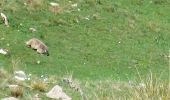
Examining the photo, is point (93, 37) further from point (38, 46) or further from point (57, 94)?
point (57, 94)

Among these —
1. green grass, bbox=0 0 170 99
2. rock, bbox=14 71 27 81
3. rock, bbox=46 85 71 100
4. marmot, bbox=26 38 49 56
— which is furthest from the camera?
marmot, bbox=26 38 49 56

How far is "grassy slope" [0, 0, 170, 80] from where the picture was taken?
1605cm

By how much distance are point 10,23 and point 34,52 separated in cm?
221

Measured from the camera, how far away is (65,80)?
470 inches

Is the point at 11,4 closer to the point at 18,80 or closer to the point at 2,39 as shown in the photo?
the point at 2,39

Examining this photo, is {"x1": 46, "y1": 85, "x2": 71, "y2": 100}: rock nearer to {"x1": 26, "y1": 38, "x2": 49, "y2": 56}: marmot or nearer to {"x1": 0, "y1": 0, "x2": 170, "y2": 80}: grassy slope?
{"x1": 0, "y1": 0, "x2": 170, "y2": 80}: grassy slope

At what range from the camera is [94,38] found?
760 inches

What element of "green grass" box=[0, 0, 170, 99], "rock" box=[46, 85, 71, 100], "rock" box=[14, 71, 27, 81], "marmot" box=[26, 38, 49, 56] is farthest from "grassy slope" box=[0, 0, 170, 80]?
"rock" box=[46, 85, 71, 100]

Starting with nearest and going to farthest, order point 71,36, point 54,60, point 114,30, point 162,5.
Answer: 1. point 54,60
2. point 71,36
3. point 114,30
4. point 162,5

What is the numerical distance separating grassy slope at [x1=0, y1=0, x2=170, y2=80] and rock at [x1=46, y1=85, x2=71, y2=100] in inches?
142

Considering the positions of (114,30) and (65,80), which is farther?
(114,30)

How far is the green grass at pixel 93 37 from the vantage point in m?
16.0

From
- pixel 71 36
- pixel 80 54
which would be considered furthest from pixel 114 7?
pixel 80 54

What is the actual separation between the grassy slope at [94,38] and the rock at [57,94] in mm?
3596
